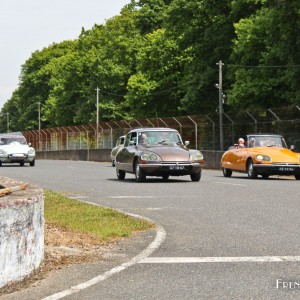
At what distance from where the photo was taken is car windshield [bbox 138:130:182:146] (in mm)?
24000

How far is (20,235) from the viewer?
7219 millimetres

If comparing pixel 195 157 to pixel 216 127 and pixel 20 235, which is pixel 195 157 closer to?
pixel 20 235

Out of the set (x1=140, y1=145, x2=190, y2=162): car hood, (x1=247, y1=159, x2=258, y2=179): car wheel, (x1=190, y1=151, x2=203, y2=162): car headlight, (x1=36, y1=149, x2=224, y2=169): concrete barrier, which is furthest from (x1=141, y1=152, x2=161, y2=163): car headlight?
(x1=36, y1=149, x2=224, y2=169): concrete barrier

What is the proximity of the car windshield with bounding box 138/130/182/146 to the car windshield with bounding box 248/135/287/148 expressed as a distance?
9.38 feet

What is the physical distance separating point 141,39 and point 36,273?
7413cm

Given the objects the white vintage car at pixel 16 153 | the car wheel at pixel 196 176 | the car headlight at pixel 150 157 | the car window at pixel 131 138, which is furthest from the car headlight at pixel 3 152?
the car headlight at pixel 150 157

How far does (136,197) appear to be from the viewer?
17.2 meters

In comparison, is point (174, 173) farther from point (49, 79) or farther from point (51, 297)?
point (49, 79)

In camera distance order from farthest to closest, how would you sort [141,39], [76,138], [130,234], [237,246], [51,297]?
[141,39], [76,138], [130,234], [237,246], [51,297]

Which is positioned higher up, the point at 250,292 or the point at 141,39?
the point at 141,39

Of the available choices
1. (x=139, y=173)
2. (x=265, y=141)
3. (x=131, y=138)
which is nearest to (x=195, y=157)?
(x=139, y=173)

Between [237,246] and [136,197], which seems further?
[136,197]

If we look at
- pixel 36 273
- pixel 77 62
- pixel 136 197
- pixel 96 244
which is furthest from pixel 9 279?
pixel 77 62

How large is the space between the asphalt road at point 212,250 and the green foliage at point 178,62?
91.0 ft
